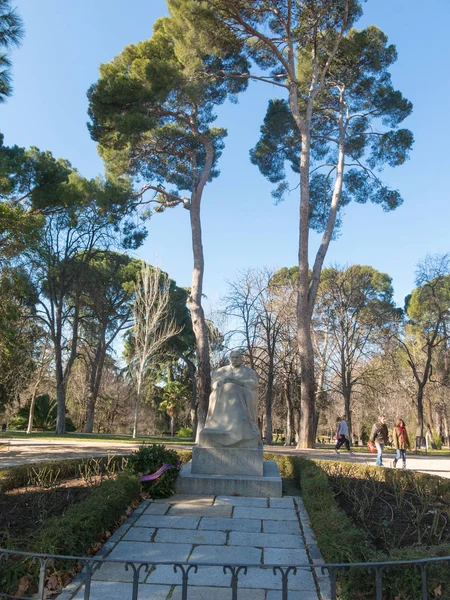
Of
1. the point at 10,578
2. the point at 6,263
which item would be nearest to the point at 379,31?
the point at 6,263

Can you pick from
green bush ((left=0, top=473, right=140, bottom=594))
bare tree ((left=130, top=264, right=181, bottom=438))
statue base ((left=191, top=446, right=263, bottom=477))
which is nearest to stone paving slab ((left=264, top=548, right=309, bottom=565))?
green bush ((left=0, top=473, right=140, bottom=594))

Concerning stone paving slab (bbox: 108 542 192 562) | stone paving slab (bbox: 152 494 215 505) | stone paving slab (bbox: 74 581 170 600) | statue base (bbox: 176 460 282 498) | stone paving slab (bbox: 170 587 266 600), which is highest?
statue base (bbox: 176 460 282 498)

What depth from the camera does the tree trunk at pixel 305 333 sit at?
48.5 feet

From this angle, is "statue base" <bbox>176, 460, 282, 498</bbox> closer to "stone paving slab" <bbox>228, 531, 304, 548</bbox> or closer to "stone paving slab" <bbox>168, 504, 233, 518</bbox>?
"stone paving slab" <bbox>168, 504, 233, 518</bbox>

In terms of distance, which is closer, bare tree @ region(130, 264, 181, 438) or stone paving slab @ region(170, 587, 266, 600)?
stone paving slab @ region(170, 587, 266, 600)

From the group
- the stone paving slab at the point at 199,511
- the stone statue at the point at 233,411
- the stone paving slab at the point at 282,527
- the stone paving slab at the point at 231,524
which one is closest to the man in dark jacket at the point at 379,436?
the stone statue at the point at 233,411

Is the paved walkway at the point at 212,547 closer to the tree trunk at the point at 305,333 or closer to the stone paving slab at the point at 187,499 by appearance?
the stone paving slab at the point at 187,499

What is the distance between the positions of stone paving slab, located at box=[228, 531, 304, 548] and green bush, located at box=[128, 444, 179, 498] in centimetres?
184

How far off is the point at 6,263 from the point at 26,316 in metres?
10.3

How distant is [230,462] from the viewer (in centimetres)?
716

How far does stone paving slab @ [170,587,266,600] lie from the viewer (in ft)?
11.2

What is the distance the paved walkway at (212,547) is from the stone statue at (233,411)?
879 mm

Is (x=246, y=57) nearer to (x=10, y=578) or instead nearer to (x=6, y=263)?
(x=6, y=263)

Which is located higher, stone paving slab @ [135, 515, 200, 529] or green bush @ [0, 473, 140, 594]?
green bush @ [0, 473, 140, 594]
